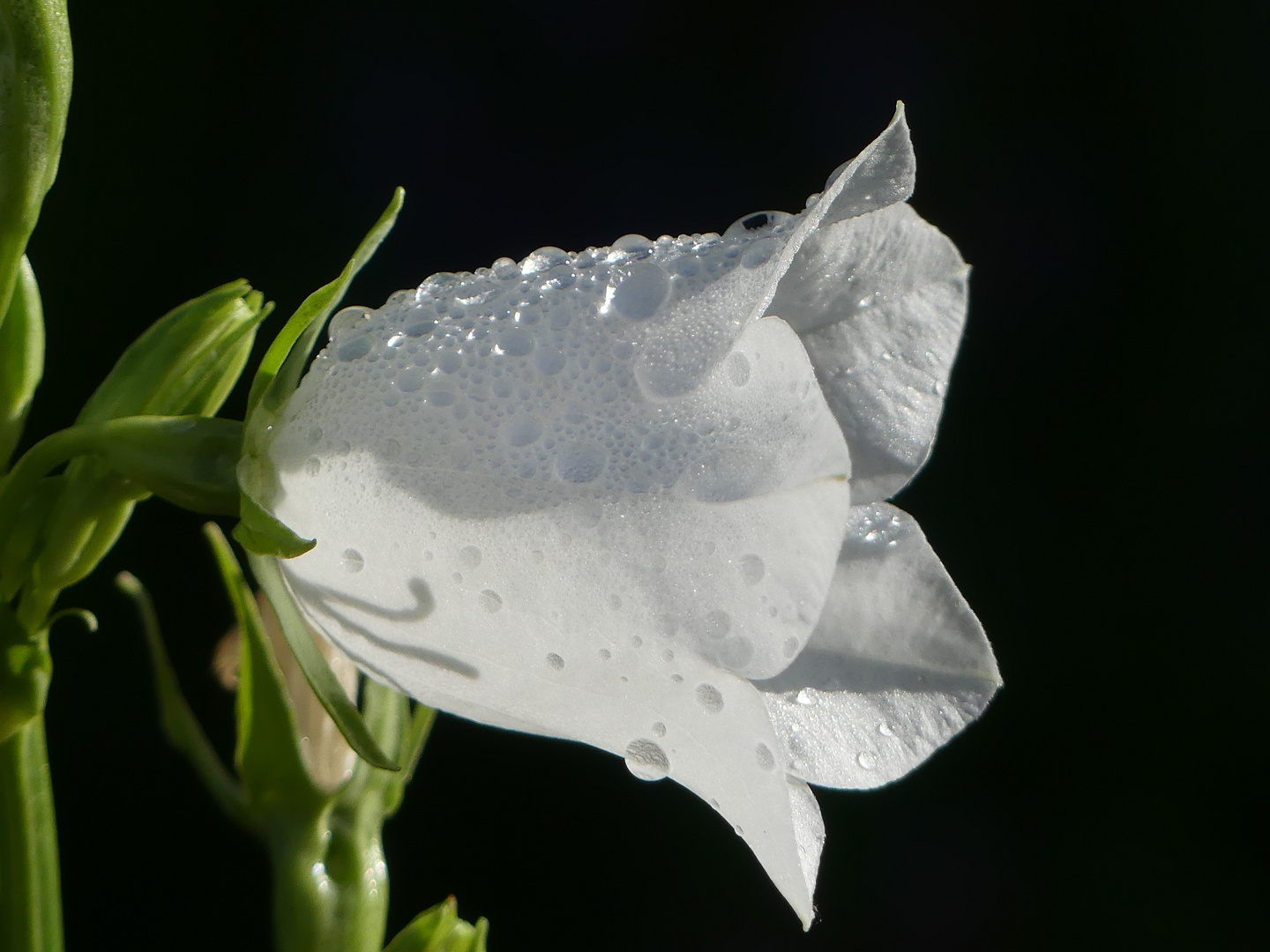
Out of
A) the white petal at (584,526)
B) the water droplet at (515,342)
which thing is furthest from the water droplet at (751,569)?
the water droplet at (515,342)

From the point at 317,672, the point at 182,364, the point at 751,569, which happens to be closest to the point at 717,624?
the point at 751,569

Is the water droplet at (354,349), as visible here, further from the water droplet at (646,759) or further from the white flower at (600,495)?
the water droplet at (646,759)

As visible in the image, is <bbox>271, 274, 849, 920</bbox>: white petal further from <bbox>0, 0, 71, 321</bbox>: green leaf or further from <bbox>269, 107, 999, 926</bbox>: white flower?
<bbox>0, 0, 71, 321</bbox>: green leaf

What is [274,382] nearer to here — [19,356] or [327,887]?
[19,356]

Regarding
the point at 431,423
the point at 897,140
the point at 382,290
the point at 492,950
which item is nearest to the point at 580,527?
the point at 431,423

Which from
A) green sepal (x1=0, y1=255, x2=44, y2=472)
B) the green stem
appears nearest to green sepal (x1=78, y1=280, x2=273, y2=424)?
green sepal (x1=0, y1=255, x2=44, y2=472)

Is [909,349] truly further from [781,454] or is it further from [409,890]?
[409,890]
